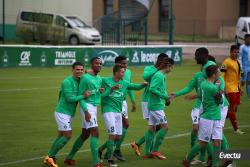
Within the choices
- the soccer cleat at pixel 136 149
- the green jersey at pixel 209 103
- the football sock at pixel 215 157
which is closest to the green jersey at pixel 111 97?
the soccer cleat at pixel 136 149

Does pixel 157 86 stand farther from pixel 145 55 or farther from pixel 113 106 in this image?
pixel 145 55

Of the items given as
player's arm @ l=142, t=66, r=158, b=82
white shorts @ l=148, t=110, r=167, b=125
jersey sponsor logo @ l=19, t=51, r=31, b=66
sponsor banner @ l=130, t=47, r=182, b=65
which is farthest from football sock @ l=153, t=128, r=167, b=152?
sponsor banner @ l=130, t=47, r=182, b=65

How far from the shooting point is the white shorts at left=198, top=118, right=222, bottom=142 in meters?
12.9

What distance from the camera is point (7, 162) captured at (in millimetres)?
14273

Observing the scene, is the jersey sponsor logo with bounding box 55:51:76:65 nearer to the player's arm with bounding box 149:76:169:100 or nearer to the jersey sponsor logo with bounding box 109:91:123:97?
the player's arm with bounding box 149:76:169:100

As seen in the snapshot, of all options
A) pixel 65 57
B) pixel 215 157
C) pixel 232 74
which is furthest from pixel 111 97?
pixel 65 57

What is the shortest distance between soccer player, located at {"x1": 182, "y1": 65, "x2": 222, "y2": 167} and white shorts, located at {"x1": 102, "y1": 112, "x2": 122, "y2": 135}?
156cm

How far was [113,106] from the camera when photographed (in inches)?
543

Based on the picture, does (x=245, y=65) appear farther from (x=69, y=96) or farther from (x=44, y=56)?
(x=44, y=56)

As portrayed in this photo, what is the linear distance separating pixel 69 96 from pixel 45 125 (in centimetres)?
604

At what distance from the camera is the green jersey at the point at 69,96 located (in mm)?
13336

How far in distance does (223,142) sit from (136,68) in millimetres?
22926

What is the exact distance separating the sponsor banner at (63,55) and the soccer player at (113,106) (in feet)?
68.5

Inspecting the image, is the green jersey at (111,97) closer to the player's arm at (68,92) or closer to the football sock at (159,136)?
the player's arm at (68,92)
